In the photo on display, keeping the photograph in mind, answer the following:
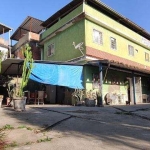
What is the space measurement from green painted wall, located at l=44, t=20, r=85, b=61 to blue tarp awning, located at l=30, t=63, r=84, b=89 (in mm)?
1803

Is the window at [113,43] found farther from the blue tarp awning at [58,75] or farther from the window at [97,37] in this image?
the blue tarp awning at [58,75]

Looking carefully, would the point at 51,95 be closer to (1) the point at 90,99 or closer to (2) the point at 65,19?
(1) the point at 90,99

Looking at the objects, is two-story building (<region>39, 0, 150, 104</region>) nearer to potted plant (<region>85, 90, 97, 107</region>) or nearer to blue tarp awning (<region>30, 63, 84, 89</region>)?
potted plant (<region>85, 90, 97, 107</region>)

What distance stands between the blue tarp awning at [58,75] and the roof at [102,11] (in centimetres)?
526

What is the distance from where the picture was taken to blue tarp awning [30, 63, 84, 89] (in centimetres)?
1173

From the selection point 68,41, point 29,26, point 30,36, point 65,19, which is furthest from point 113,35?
point 29,26

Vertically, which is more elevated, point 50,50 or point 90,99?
point 50,50

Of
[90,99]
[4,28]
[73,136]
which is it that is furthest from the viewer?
[4,28]

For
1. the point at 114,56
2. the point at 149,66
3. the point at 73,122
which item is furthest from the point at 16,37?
the point at 73,122

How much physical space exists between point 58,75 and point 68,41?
14.1ft

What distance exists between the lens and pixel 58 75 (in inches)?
488

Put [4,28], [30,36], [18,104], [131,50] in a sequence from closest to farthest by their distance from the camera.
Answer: [18,104], [131,50], [30,36], [4,28]

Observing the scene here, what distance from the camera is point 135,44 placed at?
19547 millimetres

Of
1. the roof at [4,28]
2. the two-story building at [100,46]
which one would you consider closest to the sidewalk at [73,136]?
the two-story building at [100,46]
